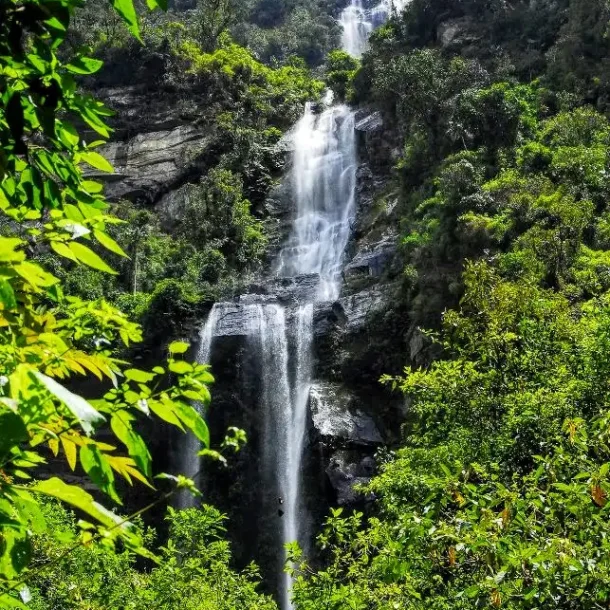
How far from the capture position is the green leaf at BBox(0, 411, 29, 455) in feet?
3.49

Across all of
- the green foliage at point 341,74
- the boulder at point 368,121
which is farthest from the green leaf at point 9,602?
the green foliage at point 341,74

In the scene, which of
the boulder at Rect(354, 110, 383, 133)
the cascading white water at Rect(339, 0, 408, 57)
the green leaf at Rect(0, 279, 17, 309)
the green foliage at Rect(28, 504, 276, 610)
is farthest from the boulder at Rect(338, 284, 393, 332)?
the cascading white water at Rect(339, 0, 408, 57)

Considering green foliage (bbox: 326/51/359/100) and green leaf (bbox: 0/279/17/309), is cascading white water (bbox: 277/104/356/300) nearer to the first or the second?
green foliage (bbox: 326/51/359/100)

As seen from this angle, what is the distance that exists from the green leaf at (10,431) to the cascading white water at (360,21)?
55804mm

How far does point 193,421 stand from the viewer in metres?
1.39

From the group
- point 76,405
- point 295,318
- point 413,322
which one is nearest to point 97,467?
point 76,405

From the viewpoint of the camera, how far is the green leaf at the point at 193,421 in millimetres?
1372

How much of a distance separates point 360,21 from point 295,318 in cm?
4140

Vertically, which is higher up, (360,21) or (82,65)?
(360,21)

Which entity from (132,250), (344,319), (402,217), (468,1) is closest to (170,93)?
(132,250)

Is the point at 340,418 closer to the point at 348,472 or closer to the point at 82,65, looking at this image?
the point at 348,472

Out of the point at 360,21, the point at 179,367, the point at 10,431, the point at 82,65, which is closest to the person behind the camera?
the point at 10,431

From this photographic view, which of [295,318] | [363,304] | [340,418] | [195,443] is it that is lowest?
[195,443]

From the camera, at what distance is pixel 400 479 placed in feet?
20.5
